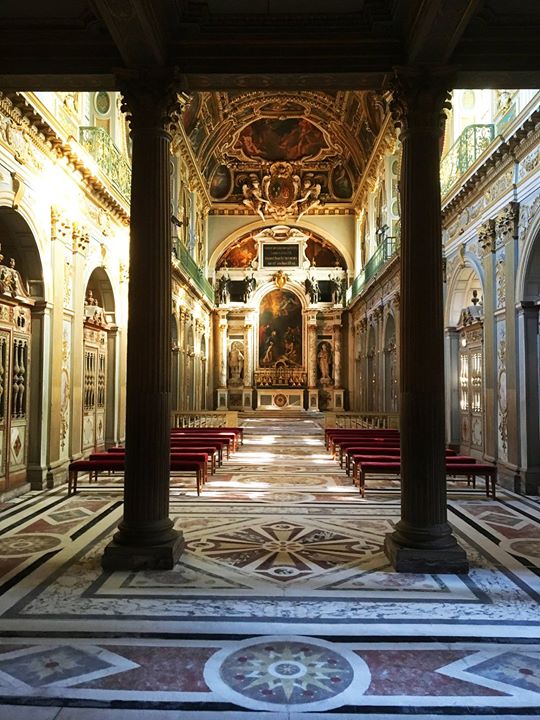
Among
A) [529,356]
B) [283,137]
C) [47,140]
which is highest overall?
[283,137]

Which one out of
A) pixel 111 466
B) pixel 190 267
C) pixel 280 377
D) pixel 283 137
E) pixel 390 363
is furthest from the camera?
pixel 280 377

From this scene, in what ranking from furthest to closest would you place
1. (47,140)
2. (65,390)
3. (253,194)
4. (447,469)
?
(253,194), (65,390), (47,140), (447,469)

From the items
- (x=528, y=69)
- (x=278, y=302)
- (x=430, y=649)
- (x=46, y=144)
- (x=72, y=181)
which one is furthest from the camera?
(x=278, y=302)

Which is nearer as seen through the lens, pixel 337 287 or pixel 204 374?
pixel 204 374

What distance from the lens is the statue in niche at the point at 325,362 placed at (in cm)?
3112

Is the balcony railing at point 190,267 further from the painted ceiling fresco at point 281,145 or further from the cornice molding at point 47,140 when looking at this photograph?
the cornice molding at point 47,140

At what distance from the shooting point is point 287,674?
3.52m

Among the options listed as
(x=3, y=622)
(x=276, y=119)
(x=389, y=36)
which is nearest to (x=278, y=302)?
(x=276, y=119)

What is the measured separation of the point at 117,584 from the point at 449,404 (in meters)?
11.7

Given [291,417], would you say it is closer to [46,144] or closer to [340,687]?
[46,144]

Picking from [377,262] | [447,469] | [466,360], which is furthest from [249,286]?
[447,469]

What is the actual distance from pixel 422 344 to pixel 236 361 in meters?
26.3

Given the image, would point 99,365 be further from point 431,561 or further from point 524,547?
point 524,547

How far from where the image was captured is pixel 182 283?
2134cm
